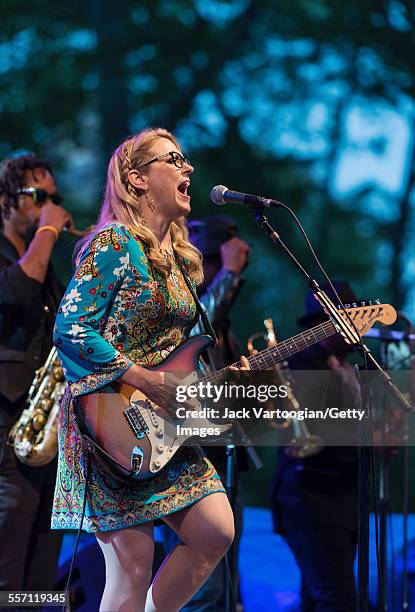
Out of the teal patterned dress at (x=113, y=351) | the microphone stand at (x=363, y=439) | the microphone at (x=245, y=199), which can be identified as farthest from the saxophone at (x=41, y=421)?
the microphone stand at (x=363, y=439)

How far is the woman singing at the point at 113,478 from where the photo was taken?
10.00 feet

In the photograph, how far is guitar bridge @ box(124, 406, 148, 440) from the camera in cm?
306

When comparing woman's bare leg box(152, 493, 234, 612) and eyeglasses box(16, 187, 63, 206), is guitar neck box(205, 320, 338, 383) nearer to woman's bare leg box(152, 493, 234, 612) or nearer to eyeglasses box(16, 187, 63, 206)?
woman's bare leg box(152, 493, 234, 612)

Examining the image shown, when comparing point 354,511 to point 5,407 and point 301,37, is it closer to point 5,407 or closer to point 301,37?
point 5,407

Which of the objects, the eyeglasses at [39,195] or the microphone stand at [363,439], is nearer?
the microphone stand at [363,439]

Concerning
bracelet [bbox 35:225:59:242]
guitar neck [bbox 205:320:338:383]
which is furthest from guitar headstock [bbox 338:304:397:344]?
bracelet [bbox 35:225:59:242]

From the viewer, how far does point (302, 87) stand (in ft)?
39.8

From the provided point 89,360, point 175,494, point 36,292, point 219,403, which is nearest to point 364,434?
point 219,403

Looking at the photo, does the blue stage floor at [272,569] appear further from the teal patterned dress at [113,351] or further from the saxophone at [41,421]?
the teal patterned dress at [113,351]

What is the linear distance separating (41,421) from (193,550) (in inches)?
65.6

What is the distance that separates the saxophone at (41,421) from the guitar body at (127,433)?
139cm

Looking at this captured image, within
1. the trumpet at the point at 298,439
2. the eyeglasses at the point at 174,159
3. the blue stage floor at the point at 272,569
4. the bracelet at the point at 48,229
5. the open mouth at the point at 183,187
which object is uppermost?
the bracelet at the point at 48,229

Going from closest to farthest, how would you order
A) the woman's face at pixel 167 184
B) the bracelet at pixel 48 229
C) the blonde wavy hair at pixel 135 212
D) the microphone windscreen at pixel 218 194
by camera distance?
the blonde wavy hair at pixel 135 212, the woman's face at pixel 167 184, the microphone windscreen at pixel 218 194, the bracelet at pixel 48 229

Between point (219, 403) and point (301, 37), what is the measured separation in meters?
8.82
